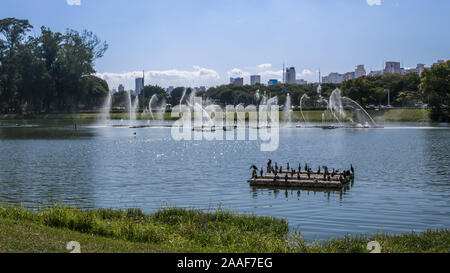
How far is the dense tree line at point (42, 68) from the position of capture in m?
148

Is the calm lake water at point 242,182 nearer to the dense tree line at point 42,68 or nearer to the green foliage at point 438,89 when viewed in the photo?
the green foliage at point 438,89

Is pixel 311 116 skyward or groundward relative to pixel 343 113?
groundward

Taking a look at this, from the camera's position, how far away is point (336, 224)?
77.4 feet

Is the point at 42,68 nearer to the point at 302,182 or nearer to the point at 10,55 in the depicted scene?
the point at 10,55

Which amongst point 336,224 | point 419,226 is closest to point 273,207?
point 336,224

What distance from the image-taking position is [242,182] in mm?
36250

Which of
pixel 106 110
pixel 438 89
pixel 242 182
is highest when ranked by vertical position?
pixel 438 89

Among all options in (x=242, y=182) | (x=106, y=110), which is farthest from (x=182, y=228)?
(x=106, y=110)

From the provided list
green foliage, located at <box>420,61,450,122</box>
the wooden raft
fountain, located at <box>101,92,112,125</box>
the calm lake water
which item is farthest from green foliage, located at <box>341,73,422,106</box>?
the wooden raft

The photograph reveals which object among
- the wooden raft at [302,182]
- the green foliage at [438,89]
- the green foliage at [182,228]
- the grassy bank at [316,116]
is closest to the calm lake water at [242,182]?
the wooden raft at [302,182]

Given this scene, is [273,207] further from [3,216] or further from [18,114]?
[18,114]

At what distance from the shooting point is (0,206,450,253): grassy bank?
15.2 m

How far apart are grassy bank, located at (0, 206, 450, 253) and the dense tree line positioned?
13930 cm

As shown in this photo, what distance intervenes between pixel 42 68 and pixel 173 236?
144053 millimetres
